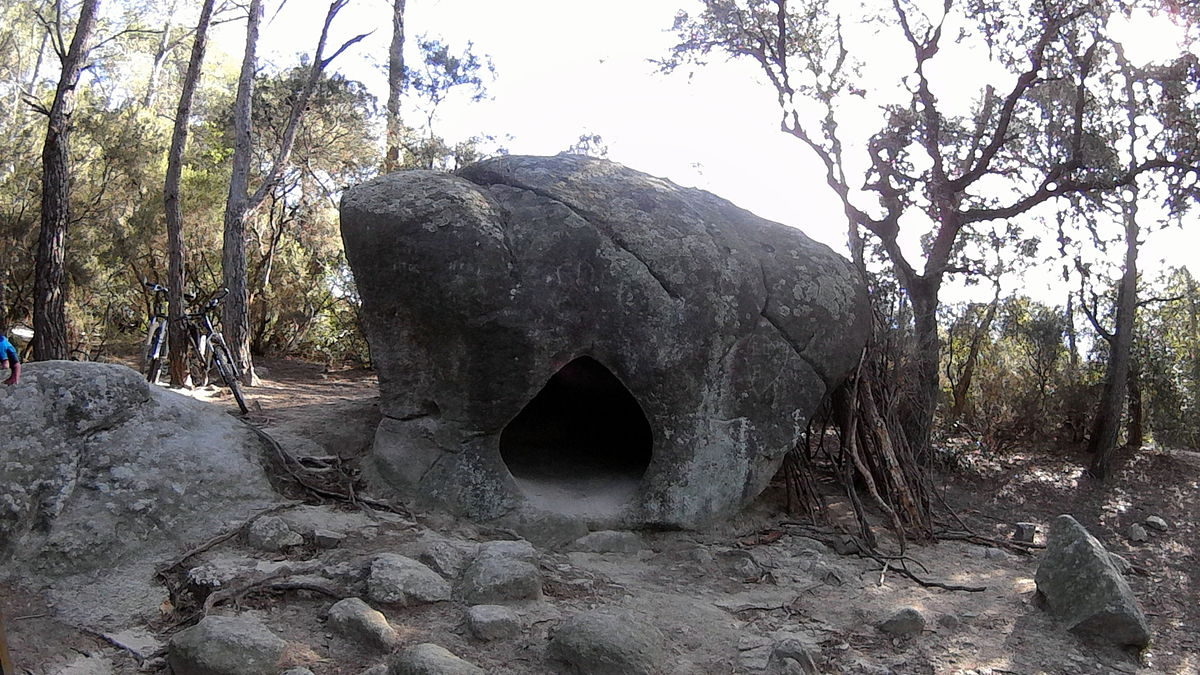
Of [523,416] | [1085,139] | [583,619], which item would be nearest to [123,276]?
[523,416]

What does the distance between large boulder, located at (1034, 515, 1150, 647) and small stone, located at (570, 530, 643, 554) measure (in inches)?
99.6

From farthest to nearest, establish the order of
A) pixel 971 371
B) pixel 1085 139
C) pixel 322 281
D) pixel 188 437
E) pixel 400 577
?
pixel 322 281 < pixel 971 371 < pixel 1085 139 < pixel 188 437 < pixel 400 577

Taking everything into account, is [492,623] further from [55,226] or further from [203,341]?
[55,226]

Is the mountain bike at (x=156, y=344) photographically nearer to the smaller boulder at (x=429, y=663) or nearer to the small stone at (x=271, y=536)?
the small stone at (x=271, y=536)

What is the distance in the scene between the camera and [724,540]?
6074mm

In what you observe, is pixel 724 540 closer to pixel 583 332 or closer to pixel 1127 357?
pixel 583 332

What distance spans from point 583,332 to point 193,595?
2.82 m

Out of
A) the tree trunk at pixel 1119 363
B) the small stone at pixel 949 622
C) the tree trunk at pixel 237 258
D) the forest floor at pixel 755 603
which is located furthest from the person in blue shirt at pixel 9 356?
the tree trunk at pixel 1119 363

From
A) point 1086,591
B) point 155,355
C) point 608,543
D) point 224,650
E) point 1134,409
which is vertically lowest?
point 224,650

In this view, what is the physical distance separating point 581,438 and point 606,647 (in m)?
3.94

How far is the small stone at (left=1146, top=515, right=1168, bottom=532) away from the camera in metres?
8.41

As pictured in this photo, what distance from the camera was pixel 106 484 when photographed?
4660mm

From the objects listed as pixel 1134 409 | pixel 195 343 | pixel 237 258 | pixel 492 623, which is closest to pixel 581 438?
pixel 492 623

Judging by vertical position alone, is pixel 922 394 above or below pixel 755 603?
above
